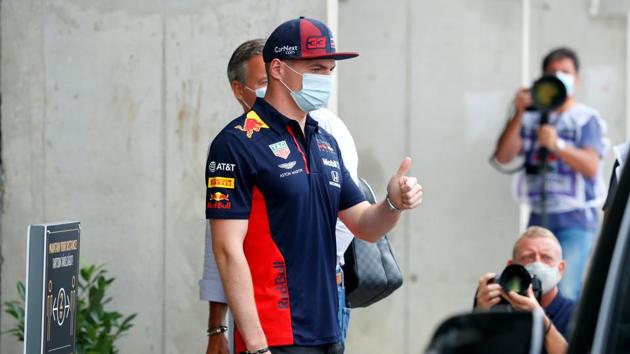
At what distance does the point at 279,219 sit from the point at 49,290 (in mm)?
900

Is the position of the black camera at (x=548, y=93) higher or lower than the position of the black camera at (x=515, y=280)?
higher

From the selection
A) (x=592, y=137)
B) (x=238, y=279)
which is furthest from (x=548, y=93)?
(x=238, y=279)

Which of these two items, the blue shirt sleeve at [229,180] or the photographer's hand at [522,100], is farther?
the photographer's hand at [522,100]

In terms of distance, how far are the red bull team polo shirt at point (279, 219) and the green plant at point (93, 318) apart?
1.81 metres

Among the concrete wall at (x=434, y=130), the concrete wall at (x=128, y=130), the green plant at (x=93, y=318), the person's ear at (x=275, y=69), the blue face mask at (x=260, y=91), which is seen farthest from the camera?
the concrete wall at (x=434, y=130)

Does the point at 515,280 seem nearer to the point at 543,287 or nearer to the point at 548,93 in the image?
the point at 543,287

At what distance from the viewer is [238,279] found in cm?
409

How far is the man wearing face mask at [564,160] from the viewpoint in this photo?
7820mm

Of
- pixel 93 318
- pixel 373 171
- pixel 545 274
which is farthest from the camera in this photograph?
pixel 373 171

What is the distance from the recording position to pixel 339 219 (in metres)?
4.52

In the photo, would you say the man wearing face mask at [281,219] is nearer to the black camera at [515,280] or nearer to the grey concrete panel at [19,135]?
the black camera at [515,280]

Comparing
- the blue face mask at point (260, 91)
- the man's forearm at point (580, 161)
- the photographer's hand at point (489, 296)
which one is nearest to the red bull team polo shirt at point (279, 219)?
the photographer's hand at point (489, 296)

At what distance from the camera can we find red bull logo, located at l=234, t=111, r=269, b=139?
423 centimetres

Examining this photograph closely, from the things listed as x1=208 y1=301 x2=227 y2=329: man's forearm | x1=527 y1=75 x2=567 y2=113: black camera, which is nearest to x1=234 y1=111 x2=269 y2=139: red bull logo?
x1=208 y1=301 x2=227 y2=329: man's forearm
